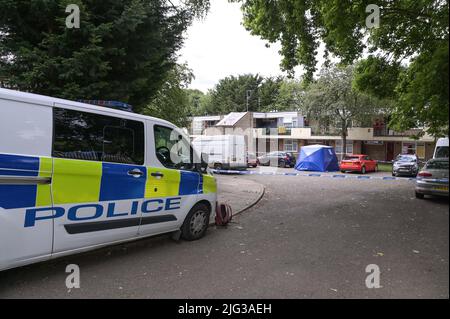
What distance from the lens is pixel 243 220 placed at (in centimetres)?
787

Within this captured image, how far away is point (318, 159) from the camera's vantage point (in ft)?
81.6

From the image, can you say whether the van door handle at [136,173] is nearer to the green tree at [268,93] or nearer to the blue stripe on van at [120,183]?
the blue stripe on van at [120,183]

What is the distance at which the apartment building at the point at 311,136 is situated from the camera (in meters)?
34.5

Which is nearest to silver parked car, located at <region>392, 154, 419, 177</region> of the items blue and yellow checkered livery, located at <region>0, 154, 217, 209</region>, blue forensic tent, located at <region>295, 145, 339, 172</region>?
blue forensic tent, located at <region>295, 145, 339, 172</region>

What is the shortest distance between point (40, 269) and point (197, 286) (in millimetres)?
2262

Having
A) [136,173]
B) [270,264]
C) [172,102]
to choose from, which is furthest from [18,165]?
[172,102]

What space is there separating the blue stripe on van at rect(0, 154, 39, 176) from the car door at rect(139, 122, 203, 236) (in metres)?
1.65

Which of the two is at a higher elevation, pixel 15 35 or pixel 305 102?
pixel 305 102

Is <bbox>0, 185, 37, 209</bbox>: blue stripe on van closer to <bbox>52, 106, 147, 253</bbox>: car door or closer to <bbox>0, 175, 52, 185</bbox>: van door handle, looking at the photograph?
<bbox>0, 175, 52, 185</bbox>: van door handle

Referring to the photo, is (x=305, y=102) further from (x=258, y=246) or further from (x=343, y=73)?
(x=258, y=246)

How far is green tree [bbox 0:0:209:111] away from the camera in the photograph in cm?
600

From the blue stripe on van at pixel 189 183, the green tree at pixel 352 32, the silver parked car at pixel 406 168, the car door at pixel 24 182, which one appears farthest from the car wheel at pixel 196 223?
the silver parked car at pixel 406 168

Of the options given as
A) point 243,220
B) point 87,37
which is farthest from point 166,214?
point 87,37
